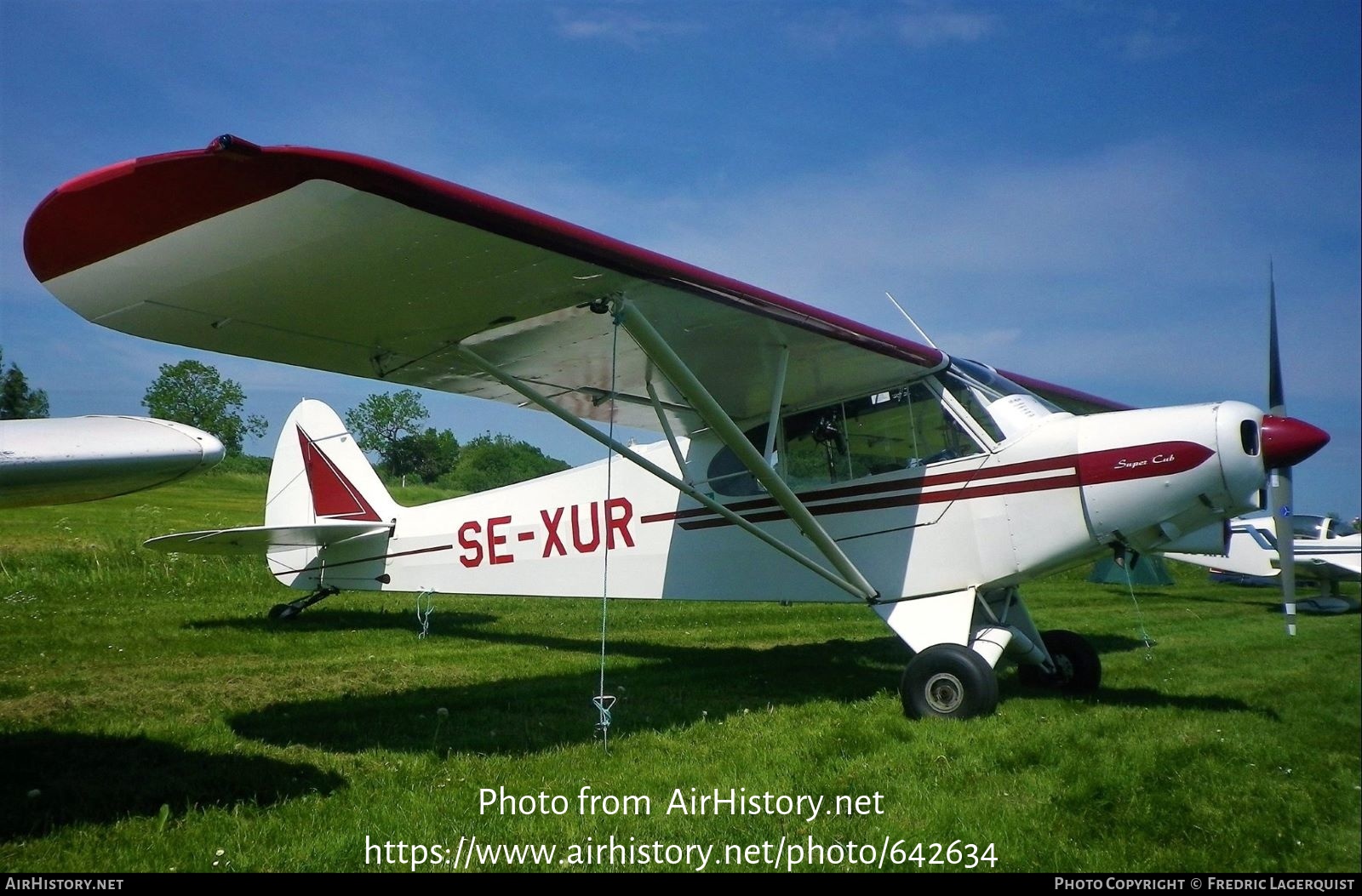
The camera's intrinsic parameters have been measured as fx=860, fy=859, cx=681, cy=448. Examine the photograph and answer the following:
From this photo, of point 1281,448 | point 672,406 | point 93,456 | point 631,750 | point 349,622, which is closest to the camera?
point 93,456

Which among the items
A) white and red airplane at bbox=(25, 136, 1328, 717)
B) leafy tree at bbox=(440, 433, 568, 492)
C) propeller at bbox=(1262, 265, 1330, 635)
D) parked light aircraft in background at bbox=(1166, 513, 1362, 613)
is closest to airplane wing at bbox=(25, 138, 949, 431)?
white and red airplane at bbox=(25, 136, 1328, 717)

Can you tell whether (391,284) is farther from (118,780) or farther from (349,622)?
(349,622)

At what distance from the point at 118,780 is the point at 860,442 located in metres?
4.93

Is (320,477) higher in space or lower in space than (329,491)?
higher

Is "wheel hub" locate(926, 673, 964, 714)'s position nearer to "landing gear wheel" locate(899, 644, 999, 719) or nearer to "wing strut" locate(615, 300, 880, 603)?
"landing gear wheel" locate(899, 644, 999, 719)

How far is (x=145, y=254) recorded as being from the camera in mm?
3578

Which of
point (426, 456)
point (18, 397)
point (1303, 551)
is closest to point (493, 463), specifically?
point (426, 456)

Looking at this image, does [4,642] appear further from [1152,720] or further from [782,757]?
[1152,720]

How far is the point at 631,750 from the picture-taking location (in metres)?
4.44

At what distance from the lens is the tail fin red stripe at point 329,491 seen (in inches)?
376

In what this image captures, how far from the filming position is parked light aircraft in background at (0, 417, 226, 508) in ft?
9.51

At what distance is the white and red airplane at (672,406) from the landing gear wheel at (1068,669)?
0.8 inches

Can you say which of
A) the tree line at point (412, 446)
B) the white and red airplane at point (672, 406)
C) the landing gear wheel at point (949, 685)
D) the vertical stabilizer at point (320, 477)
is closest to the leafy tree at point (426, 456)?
the tree line at point (412, 446)
